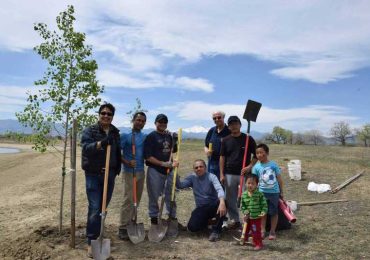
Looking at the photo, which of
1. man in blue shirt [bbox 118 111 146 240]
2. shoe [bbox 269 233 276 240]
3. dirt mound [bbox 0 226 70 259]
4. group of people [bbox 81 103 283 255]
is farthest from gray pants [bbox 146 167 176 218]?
shoe [bbox 269 233 276 240]

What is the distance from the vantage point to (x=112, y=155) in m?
6.16

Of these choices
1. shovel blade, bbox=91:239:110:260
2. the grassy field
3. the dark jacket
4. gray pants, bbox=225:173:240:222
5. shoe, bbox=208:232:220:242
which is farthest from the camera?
gray pants, bbox=225:173:240:222

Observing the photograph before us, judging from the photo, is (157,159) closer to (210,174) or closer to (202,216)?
(210,174)

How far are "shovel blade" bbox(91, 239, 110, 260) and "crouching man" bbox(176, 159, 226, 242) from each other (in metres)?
1.83

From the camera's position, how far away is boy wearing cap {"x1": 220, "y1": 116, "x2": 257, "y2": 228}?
23.5 ft

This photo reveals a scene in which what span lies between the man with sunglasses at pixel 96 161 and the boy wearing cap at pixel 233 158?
215 centimetres

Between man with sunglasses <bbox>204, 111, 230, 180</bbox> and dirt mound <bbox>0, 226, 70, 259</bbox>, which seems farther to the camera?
man with sunglasses <bbox>204, 111, 230, 180</bbox>

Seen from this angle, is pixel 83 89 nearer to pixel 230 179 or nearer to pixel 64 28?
pixel 64 28

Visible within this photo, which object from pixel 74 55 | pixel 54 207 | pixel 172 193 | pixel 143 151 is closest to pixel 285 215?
pixel 172 193

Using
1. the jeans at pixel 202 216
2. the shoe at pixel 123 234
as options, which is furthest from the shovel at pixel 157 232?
the jeans at pixel 202 216

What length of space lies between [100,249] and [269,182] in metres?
3.06

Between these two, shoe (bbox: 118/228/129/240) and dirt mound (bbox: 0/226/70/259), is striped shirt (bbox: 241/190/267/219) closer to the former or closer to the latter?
shoe (bbox: 118/228/129/240)

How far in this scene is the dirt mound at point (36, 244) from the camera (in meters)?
6.34

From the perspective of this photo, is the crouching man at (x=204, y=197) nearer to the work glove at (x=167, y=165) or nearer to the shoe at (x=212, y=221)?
the shoe at (x=212, y=221)
